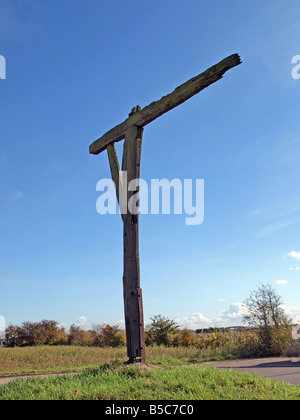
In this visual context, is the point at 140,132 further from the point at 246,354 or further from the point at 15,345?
the point at 15,345

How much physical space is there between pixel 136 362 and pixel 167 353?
7442 millimetres

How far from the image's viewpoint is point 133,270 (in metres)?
6.18

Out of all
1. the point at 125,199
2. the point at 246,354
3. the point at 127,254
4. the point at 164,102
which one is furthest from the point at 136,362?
the point at 246,354

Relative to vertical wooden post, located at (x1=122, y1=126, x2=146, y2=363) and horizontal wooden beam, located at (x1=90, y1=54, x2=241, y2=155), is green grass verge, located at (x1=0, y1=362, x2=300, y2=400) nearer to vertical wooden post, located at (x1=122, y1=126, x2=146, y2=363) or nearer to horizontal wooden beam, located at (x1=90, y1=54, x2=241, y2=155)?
vertical wooden post, located at (x1=122, y1=126, x2=146, y2=363)

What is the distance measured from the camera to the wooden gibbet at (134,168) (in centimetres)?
596

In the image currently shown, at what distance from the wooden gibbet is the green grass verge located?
71cm

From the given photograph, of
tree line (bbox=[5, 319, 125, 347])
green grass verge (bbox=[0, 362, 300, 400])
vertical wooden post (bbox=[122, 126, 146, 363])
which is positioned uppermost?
vertical wooden post (bbox=[122, 126, 146, 363])

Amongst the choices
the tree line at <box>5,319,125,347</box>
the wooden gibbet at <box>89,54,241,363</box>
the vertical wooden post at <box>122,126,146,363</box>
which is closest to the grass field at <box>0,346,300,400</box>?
the vertical wooden post at <box>122,126,146,363</box>

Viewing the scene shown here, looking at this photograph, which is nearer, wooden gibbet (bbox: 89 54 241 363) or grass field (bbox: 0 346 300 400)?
grass field (bbox: 0 346 300 400)

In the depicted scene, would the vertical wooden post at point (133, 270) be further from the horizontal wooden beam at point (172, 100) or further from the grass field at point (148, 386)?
the grass field at point (148, 386)

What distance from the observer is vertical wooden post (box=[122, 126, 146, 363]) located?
5.95 m

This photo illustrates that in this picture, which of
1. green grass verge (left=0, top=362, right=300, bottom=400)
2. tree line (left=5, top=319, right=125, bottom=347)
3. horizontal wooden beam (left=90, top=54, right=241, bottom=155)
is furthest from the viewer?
tree line (left=5, top=319, right=125, bottom=347)

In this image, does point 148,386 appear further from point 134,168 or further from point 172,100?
point 172,100
